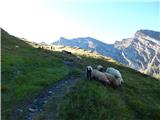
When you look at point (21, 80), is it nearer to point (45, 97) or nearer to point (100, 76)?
point (45, 97)

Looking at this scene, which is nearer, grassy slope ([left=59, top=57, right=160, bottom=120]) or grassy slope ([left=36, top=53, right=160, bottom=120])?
grassy slope ([left=36, top=53, right=160, bottom=120])

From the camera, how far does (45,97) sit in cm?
3150

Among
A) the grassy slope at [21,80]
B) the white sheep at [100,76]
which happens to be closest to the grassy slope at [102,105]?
the white sheep at [100,76]

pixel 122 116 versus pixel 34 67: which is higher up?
pixel 34 67

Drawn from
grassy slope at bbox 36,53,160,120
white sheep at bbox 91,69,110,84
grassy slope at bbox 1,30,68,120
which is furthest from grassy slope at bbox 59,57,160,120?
grassy slope at bbox 1,30,68,120

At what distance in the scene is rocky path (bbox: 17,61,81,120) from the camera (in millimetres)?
27359

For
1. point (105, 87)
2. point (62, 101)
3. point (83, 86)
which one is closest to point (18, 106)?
point (62, 101)

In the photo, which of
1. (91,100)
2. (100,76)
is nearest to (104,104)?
(91,100)

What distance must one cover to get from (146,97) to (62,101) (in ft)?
51.0

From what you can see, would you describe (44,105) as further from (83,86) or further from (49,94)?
(83,86)

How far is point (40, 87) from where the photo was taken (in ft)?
113

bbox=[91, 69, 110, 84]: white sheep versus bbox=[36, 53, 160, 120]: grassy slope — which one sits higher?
bbox=[91, 69, 110, 84]: white sheep

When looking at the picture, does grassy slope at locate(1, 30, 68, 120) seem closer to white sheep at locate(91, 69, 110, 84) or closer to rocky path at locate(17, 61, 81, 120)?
rocky path at locate(17, 61, 81, 120)

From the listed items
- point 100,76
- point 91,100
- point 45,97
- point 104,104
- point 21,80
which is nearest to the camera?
point 91,100
